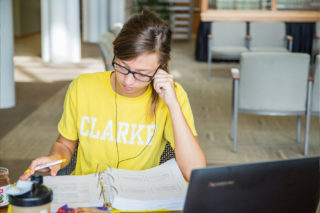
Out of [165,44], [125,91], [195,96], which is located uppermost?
[165,44]

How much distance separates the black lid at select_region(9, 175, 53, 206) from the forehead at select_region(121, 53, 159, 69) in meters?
0.58

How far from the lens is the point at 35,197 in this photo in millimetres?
1037

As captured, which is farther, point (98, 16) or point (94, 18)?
point (98, 16)

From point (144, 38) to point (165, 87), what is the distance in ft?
Answer: 0.59

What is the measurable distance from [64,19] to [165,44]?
720cm

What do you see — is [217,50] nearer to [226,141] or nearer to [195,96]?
[195,96]

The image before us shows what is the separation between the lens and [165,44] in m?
1.62

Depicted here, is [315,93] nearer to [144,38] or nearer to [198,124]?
[198,124]

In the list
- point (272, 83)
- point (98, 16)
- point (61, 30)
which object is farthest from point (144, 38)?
point (98, 16)

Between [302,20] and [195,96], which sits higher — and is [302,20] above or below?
above

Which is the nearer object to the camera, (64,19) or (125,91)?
(125,91)

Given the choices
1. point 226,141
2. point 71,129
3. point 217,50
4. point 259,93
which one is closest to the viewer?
point 71,129

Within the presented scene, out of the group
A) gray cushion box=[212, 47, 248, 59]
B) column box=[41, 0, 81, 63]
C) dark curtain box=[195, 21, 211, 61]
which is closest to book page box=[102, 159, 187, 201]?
gray cushion box=[212, 47, 248, 59]

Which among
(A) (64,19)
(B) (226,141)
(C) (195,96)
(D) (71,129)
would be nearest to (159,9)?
(A) (64,19)
